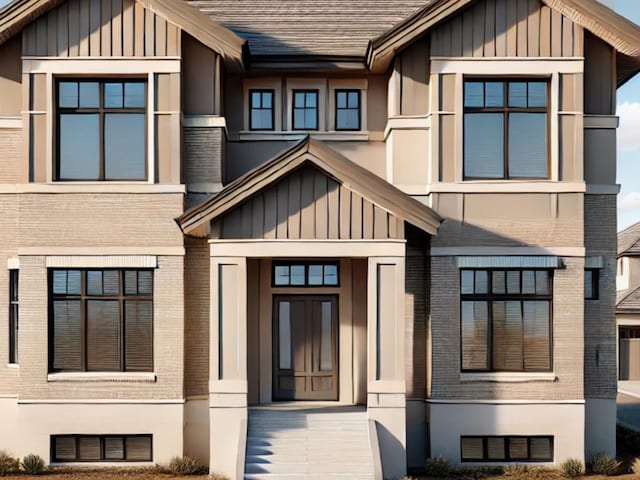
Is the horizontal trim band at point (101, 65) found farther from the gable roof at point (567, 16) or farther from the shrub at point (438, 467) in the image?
the shrub at point (438, 467)

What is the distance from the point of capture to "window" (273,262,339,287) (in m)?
14.4

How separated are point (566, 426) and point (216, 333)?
6.48m

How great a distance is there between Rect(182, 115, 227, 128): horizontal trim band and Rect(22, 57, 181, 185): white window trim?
489 mm

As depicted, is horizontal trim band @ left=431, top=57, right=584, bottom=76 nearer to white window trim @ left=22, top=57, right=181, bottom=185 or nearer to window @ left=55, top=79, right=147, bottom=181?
white window trim @ left=22, top=57, right=181, bottom=185

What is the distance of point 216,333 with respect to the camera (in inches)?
490

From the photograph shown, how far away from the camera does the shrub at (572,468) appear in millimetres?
12812

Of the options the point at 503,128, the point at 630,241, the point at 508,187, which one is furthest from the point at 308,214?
the point at 630,241

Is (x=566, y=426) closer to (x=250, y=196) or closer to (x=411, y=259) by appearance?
(x=411, y=259)

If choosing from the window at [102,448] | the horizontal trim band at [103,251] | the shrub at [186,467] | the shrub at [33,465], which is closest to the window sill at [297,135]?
the horizontal trim band at [103,251]

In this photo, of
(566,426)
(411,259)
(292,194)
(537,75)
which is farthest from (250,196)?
(566,426)

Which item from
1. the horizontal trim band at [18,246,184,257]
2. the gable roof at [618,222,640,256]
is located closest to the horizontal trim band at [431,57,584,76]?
the horizontal trim band at [18,246,184,257]

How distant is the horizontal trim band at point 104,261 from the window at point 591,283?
8.07 meters

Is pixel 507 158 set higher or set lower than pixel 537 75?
lower

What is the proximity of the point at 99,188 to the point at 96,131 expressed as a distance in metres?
1.06
